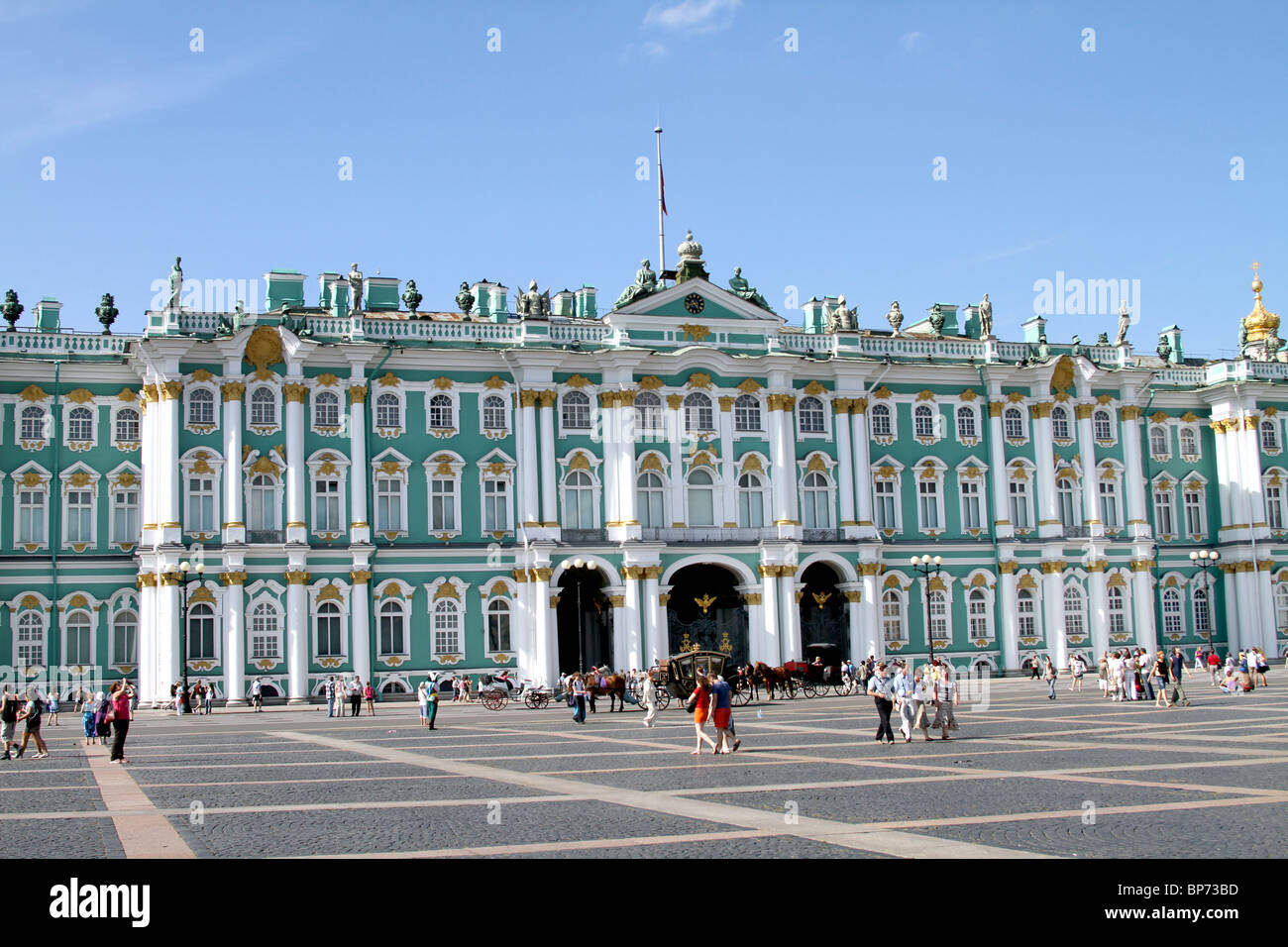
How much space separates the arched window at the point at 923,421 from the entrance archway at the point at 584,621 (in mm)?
16352

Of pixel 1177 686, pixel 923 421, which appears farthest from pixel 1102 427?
pixel 1177 686

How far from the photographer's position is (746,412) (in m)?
60.2

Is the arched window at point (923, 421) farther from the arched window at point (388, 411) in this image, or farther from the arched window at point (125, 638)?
Answer: the arched window at point (125, 638)

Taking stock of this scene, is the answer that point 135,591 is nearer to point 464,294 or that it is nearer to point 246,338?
point 246,338

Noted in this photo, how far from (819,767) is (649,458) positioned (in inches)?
1412

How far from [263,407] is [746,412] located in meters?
20.4

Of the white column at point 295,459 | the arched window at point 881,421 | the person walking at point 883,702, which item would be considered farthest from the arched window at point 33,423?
the person walking at point 883,702

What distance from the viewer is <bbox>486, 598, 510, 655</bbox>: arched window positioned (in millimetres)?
56438

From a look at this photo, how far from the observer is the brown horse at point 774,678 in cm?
4947

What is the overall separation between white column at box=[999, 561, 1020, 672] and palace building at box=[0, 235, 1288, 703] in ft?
0.40

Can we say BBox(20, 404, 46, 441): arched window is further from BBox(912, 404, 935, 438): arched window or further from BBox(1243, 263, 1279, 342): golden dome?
BBox(1243, 263, 1279, 342): golden dome
